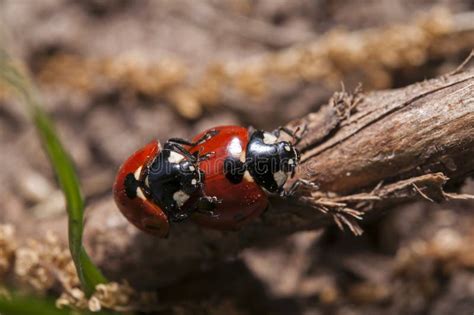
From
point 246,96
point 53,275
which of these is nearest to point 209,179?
point 53,275

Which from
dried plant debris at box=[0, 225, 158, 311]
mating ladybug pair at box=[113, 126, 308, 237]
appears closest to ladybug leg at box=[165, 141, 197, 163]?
mating ladybug pair at box=[113, 126, 308, 237]

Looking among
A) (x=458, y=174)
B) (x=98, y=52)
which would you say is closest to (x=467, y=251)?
(x=458, y=174)

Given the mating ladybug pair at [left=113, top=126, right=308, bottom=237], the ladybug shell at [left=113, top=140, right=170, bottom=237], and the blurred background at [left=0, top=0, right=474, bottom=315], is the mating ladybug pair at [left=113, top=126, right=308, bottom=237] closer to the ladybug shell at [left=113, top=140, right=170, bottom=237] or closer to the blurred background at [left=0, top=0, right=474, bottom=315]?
the ladybug shell at [left=113, top=140, right=170, bottom=237]

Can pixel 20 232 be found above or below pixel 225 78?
below

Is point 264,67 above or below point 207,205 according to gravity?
above

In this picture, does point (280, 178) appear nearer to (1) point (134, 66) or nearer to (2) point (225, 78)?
(2) point (225, 78)

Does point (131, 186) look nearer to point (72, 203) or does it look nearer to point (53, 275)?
point (72, 203)
